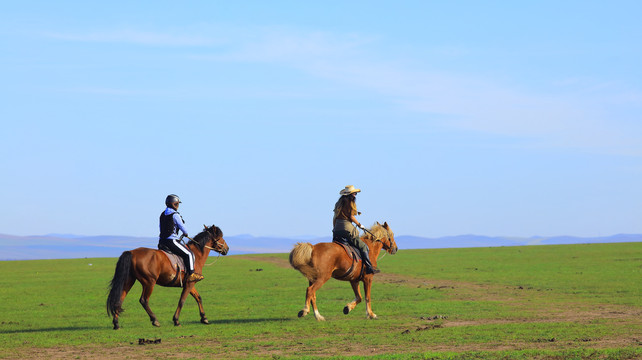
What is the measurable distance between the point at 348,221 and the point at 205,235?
365cm

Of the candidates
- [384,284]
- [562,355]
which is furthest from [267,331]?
[384,284]

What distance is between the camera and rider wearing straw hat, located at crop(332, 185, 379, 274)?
18625 mm

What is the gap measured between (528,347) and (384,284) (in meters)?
18.5

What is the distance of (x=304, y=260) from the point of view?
58.0 ft

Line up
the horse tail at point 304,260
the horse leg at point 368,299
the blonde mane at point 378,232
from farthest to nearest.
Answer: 1. the blonde mane at point 378,232
2. the horse leg at point 368,299
3. the horse tail at point 304,260

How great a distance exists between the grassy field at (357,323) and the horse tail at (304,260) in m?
1.18

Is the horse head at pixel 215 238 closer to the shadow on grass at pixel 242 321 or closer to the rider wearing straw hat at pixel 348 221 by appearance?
the shadow on grass at pixel 242 321

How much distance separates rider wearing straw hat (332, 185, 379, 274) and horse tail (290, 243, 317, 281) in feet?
4.16

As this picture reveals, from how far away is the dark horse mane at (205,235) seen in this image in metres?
18.4

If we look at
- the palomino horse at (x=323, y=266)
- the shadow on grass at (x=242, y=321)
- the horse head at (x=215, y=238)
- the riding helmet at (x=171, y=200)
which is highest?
the riding helmet at (x=171, y=200)

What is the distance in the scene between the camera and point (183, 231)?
688 inches

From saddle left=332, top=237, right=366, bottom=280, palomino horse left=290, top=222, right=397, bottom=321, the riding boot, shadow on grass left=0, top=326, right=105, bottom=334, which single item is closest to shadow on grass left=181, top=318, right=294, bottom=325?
palomino horse left=290, top=222, right=397, bottom=321

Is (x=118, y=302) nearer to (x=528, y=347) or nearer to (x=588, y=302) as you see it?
(x=528, y=347)

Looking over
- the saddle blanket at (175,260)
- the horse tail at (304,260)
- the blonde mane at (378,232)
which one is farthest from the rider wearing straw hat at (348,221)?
the saddle blanket at (175,260)
